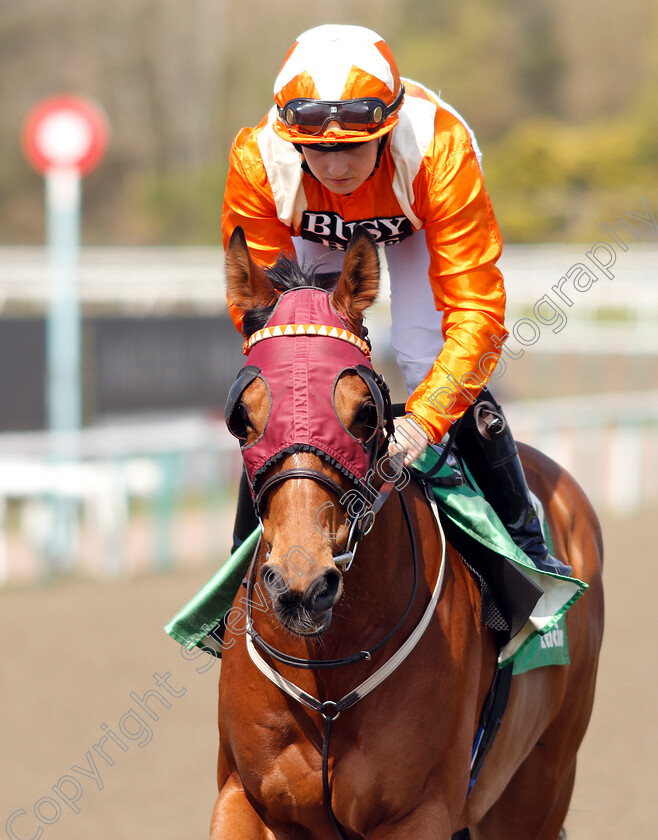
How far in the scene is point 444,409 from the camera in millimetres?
2562

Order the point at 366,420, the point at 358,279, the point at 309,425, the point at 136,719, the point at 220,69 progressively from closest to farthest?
the point at 309,425, the point at 366,420, the point at 358,279, the point at 136,719, the point at 220,69

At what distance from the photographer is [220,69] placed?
40.6 m

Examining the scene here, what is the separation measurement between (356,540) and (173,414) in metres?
8.96

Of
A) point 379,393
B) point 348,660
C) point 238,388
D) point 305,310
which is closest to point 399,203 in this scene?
point 305,310

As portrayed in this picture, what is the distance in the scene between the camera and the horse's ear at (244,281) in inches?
96.1

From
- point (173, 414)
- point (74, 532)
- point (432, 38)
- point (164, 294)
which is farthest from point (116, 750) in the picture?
point (432, 38)

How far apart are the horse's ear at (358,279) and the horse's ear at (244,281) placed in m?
0.15

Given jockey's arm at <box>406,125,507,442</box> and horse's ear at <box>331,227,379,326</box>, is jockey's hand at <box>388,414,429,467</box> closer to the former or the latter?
jockey's arm at <box>406,125,507,442</box>

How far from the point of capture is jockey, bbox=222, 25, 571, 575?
8.38 feet

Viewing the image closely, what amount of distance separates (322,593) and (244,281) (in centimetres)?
76

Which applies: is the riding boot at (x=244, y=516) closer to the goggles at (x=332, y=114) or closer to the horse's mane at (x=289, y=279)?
the horse's mane at (x=289, y=279)

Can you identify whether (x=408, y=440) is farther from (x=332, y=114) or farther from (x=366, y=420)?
(x=332, y=114)

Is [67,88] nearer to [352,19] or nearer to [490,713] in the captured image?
[352,19]

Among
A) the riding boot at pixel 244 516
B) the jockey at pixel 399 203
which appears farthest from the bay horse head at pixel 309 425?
the riding boot at pixel 244 516
